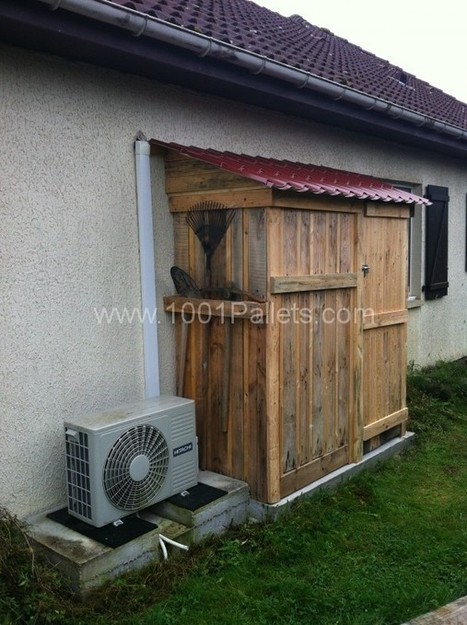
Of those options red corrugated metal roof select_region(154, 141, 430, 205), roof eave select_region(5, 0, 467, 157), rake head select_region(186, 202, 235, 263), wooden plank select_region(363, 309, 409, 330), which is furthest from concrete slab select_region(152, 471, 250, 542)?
roof eave select_region(5, 0, 467, 157)

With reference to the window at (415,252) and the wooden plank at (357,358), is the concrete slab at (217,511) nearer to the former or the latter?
the wooden plank at (357,358)

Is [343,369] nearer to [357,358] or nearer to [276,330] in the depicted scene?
[357,358]

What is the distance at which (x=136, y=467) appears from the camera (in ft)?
12.3

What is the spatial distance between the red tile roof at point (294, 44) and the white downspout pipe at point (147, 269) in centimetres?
97

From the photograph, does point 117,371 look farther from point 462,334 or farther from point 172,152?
point 462,334

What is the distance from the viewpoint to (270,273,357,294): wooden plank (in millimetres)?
4117

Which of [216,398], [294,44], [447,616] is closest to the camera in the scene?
[447,616]

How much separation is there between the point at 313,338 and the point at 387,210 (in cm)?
150

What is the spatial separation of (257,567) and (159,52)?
332 cm

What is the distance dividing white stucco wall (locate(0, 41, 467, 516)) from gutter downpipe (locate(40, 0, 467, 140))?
0.57m

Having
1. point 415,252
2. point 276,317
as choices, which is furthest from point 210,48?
point 415,252

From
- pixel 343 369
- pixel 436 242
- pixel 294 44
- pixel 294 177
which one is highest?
pixel 294 44

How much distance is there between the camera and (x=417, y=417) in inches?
254

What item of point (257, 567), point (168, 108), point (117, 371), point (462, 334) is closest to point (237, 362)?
point (117, 371)
